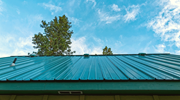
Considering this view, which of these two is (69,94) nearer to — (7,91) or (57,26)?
(7,91)

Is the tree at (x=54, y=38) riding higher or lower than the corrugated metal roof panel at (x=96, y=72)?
higher

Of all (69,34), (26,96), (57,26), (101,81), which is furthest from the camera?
Answer: (69,34)

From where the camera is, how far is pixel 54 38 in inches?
748

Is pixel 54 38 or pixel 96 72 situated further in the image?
pixel 54 38

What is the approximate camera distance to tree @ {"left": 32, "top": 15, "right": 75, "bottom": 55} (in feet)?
59.9

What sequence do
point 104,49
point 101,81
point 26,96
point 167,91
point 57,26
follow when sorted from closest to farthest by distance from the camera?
point 167,91, point 101,81, point 26,96, point 57,26, point 104,49

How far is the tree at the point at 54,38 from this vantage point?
18266 mm

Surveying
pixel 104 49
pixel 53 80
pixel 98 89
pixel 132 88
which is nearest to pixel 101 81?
pixel 98 89

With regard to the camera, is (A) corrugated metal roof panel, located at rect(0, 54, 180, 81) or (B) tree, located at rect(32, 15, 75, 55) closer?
(A) corrugated metal roof panel, located at rect(0, 54, 180, 81)

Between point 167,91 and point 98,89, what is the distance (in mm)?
1768

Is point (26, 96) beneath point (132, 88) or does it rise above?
beneath

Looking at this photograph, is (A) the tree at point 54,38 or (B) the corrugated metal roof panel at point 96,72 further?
(A) the tree at point 54,38

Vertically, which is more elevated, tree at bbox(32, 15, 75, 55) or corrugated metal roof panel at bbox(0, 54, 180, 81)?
tree at bbox(32, 15, 75, 55)

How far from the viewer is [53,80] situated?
256 cm
